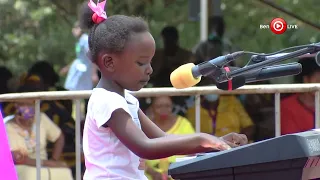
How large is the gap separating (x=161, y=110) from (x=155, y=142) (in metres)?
2.79

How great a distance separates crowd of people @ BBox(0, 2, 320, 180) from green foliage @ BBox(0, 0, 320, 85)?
0.09 meters

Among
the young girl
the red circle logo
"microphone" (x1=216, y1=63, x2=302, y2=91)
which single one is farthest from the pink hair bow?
the red circle logo

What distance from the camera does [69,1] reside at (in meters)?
6.28

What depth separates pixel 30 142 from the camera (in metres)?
4.96

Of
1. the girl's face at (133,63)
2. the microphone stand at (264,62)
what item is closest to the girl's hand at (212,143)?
the microphone stand at (264,62)

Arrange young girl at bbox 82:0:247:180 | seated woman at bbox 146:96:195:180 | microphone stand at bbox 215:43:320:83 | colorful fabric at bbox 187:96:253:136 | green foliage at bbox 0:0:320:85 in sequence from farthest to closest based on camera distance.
→ green foliage at bbox 0:0:320:85, colorful fabric at bbox 187:96:253:136, seated woman at bbox 146:96:195:180, young girl at bbox 82:0:247:180, microphone stand at bbox 215:43:320:83

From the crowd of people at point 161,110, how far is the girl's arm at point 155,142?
2329 mm

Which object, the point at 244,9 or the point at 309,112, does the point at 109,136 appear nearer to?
the point at 309,112

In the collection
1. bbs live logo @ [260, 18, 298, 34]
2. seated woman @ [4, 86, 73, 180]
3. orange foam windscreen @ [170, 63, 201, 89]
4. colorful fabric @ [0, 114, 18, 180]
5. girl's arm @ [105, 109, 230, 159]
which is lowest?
seated woman @ [4, 86, 73, 180]

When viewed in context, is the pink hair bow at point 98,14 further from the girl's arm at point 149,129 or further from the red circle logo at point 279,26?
the red circle logo at point 279,26

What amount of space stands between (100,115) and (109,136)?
8 cm

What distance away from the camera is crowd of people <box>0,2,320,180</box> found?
498 centimetres

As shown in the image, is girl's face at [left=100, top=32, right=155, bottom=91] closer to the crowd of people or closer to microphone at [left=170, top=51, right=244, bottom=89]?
microphone at [left=170, top=51, right=244, bottom=89]

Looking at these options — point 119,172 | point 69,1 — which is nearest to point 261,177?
point 119,172
